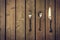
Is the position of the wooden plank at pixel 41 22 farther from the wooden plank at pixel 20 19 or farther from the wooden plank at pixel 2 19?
the wooden plank at pixel 2 19

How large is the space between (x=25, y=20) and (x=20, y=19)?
0.07m

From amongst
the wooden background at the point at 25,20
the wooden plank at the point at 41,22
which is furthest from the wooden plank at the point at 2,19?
the wooden plank at the point at 41,22

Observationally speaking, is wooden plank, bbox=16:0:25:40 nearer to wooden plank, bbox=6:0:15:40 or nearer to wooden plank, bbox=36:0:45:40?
wooden plank, bbox=6:0:15:40

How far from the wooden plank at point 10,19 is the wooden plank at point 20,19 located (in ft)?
0.18

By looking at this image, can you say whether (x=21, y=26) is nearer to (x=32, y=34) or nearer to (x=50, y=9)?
(x=32, y=34)

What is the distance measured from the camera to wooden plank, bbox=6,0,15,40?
1.88 metres

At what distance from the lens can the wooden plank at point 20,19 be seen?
187 centimetres

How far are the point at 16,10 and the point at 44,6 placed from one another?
389 millimetres

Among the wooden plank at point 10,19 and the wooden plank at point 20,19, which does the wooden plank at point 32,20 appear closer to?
the wooden plank at point 20,19

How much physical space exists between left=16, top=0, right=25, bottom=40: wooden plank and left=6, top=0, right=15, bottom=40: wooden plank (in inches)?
2.2

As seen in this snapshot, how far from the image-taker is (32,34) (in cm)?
186

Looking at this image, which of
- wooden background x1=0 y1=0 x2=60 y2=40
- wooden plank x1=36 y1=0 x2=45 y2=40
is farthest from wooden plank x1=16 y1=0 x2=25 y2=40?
wooden plank x1=36 y1=0 x2=45 y2=40

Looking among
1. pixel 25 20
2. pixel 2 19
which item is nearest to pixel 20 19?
pixel 25 20

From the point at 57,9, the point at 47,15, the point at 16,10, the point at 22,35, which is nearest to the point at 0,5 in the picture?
the point at 16,10
